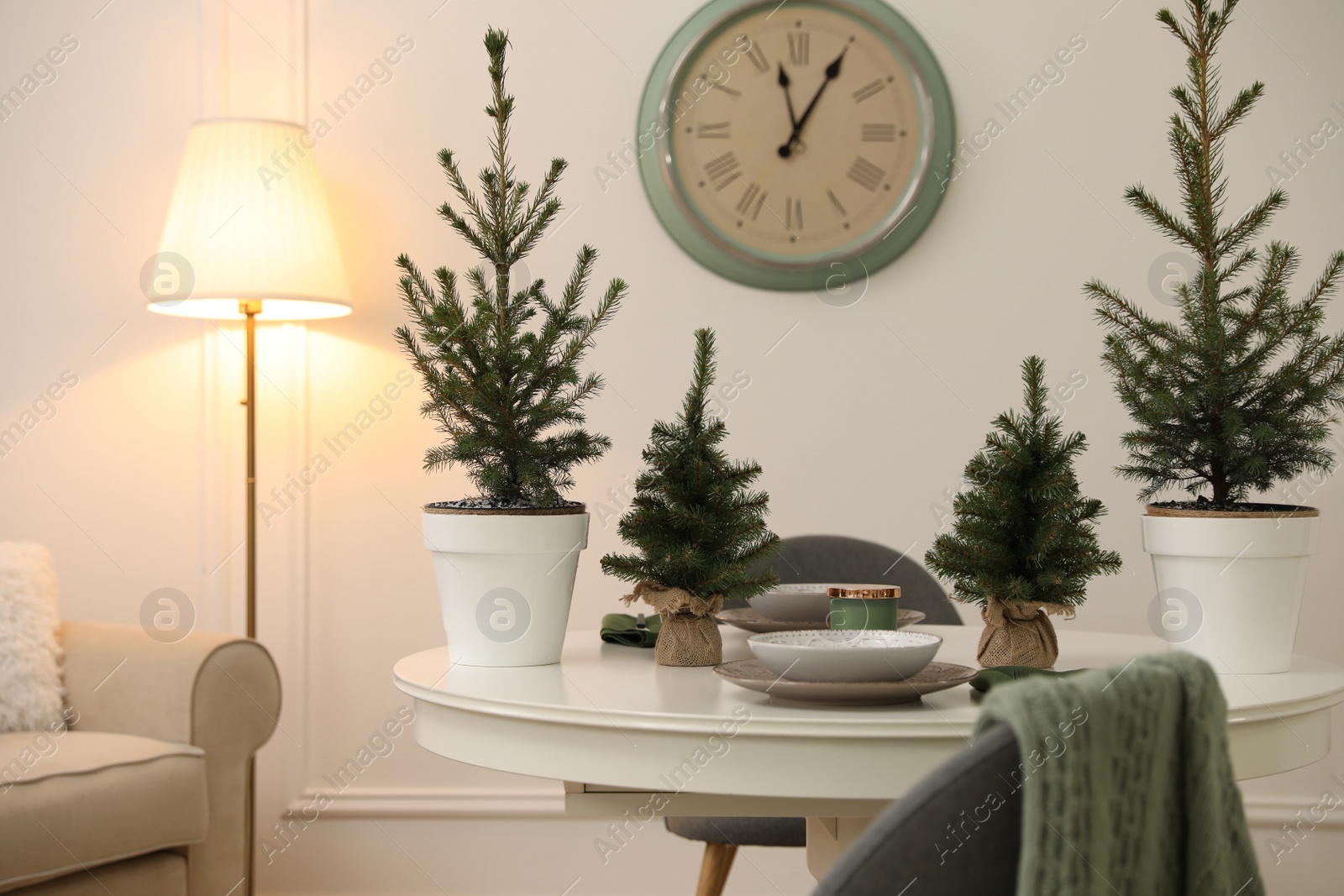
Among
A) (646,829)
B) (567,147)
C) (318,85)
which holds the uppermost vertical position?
(318,85)

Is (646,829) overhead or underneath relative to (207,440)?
underneath

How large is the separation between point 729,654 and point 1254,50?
6.83ft

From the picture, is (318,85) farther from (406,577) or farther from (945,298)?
(945,298)

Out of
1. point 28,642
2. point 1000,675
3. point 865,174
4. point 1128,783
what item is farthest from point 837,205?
point 1128,783

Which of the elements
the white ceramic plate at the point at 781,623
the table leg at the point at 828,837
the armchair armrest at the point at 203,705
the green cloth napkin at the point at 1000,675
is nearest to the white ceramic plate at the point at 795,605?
the white ceramic plate at the point at 781,623

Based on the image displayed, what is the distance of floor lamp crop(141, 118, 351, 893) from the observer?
2182 mm

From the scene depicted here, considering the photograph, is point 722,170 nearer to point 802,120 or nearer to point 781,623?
point 802,120

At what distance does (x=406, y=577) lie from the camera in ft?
8.34

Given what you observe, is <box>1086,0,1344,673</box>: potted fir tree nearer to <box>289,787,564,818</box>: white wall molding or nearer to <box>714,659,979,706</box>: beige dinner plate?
<box>714,659,979,706</box>: beige dinner plate

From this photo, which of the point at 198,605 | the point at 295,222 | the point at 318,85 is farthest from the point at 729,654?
the point at 318,85

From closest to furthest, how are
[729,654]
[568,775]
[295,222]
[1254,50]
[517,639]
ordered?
[568,775] < [517,639] < [729,654] < [295,222] < [1254,50]

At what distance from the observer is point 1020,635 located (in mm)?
1223

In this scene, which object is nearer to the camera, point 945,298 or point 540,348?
point 540,348

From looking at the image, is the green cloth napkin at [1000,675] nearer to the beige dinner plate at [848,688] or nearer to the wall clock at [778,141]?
the beige dinner plate at [848,688]
